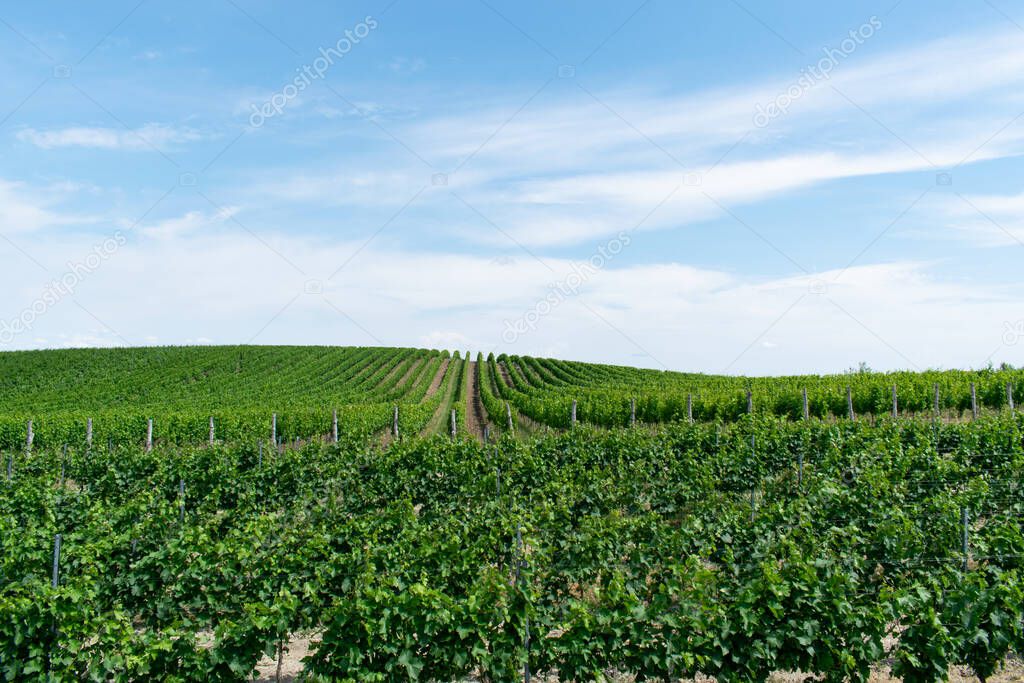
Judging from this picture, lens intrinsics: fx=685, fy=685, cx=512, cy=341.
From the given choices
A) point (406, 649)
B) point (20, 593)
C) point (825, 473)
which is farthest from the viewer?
point (825, 473)

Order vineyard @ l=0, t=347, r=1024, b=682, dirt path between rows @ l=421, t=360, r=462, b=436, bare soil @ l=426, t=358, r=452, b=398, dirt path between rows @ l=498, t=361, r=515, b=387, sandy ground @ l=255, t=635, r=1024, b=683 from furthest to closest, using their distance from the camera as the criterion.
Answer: dirt path between rows @ l=498, t=361, r=515, b=387 < bare soil @ l=426, t=358, r=452, b=398 < dirt path between rows @ l=421, t=360, r=462, b=436 < sandy ground @ l=255, t=635, r=1024, b=683 < vineyard @ l=0, t=347, r=1024, b=682

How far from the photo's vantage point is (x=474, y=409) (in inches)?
1822

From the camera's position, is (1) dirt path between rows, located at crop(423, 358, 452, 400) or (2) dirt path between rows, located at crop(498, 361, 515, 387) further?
(2) dirt path between rows, located at crop(498, 361, 515, 387)

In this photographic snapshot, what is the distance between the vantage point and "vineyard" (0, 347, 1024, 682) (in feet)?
22.0

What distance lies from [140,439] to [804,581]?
30.3 metres

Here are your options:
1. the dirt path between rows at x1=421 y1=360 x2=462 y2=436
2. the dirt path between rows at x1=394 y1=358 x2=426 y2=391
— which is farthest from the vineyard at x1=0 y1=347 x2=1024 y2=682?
the dirt path between rows at x1=394 y1=358 x2=426 y2=391

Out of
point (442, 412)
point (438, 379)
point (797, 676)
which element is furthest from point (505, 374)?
point (797, 676)

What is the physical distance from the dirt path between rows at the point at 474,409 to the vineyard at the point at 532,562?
14.6m

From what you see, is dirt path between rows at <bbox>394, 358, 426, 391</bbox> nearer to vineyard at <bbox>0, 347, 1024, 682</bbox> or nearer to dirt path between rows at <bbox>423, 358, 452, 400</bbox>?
dirt path between rows at <bbox>423, 358, 452, 400</bbox>

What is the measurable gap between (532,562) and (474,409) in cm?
3866

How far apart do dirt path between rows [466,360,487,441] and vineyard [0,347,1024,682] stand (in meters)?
14.6

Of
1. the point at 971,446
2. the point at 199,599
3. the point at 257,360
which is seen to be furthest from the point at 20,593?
the point at 257,360

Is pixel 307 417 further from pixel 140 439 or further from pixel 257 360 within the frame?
pixel 257 360

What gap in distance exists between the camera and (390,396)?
45.6 metres
